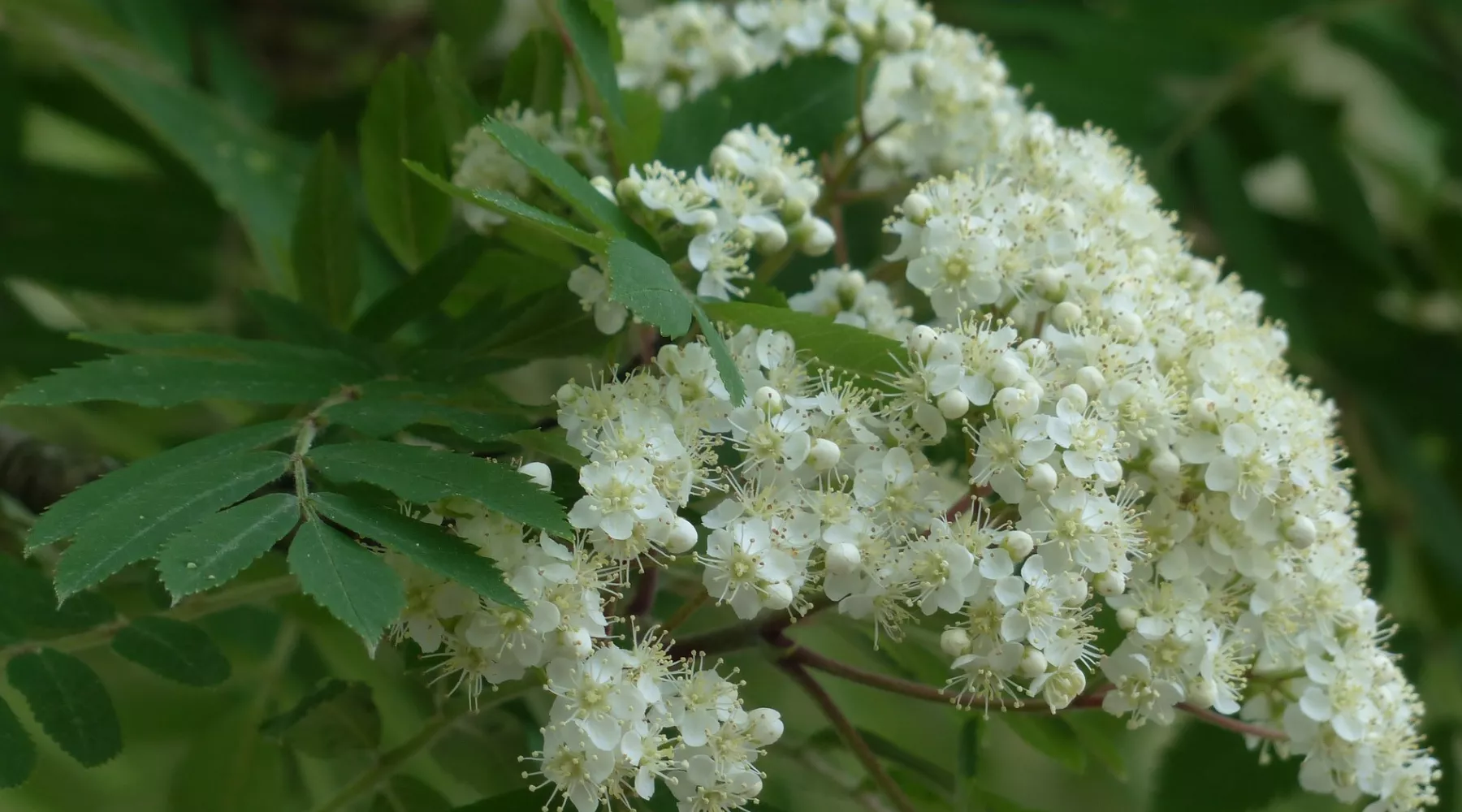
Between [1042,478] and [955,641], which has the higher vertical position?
[1042,478]

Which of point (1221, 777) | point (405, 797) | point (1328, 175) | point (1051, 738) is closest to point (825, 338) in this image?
point (1051, 738)

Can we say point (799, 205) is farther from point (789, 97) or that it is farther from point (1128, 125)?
point (1128, 125)

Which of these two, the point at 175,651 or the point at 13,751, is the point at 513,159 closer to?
the point at 175,651

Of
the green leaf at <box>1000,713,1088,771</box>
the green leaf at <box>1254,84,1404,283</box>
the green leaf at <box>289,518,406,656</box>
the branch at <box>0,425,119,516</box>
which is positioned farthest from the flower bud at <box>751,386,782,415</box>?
the green leaf at <box>1254,84,1404,283</box>

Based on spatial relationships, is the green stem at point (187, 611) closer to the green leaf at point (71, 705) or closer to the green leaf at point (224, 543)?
the green leaf at point (71, 705)

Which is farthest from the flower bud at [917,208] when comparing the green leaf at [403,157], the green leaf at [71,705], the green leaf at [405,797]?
the green leaf at [71,705]

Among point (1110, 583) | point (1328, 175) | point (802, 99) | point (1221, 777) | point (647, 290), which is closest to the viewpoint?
point (647, 290)
